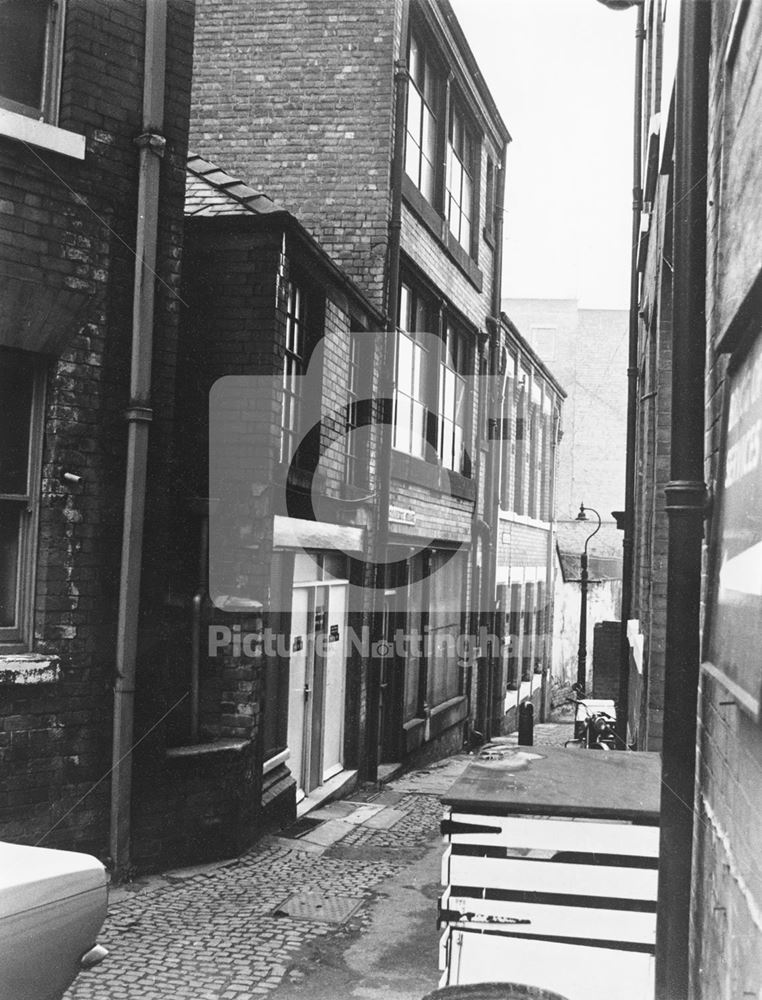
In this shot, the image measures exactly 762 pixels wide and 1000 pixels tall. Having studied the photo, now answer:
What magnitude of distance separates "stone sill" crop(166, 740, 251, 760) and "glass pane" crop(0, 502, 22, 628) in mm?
1531

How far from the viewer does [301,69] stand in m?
11.3

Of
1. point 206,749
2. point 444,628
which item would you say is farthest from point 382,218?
point 206,749

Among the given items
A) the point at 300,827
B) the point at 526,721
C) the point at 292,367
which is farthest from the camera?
the point at 526,721

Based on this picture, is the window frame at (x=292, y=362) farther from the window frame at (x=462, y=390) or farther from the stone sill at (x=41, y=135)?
the window frame at (x=462, y=390)

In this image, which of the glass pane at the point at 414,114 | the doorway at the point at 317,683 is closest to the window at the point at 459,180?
the glass pane at the point at 414,114

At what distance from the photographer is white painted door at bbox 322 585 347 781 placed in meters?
10.1

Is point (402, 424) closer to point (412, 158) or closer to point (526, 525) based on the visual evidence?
point (412, 158)

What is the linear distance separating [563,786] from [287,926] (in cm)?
254

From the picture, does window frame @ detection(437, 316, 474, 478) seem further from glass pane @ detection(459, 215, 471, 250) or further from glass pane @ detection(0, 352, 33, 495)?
glass pane @ detection(0, 352, 33, 495)

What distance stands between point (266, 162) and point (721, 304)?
891 centimetres

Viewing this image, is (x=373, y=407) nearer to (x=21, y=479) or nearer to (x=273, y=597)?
(x=273, y=597)

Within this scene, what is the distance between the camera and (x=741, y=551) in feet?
9.00

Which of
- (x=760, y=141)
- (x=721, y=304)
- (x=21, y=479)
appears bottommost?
(x=21, y=479)

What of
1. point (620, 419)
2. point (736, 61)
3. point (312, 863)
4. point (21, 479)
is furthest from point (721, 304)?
point (620, 419)
